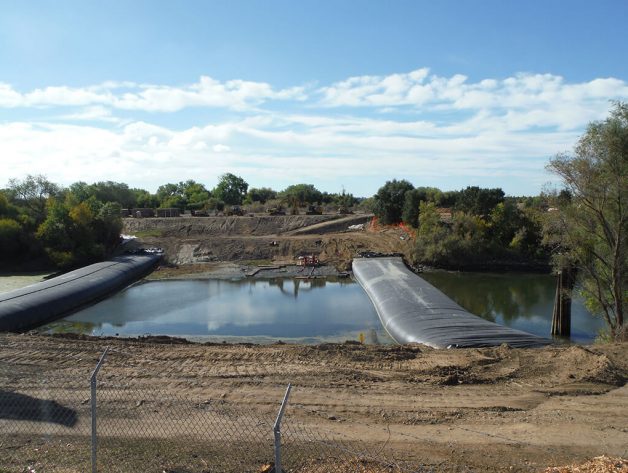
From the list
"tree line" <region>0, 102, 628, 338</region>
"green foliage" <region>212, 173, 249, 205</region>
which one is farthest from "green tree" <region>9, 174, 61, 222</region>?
"green foliage" <region>212, 173, 249, 205</region>

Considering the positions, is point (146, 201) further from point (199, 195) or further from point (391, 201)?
point (391, 201)

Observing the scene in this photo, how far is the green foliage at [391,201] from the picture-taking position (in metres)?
54.4

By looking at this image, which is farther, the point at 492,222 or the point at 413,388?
the point at 492,222

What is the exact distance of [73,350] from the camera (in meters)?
14.7

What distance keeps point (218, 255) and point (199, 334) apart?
22906mm

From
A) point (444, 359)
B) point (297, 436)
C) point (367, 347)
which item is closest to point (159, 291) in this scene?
point (367, 347)

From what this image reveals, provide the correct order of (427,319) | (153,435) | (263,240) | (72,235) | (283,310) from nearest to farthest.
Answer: (153,435) → (427,319) → (283,310) → (72,235) → (263,240)

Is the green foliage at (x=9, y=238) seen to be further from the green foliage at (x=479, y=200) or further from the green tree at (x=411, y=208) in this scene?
the green foliage at (x=479, y=200)

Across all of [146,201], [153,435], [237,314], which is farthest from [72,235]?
[146,201]

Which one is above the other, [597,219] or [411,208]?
[411,208]

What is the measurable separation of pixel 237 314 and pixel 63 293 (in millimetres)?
8613

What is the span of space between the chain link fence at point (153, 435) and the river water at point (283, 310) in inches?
377

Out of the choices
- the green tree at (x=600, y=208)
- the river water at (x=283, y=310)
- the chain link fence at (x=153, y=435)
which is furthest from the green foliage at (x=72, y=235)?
the green tree at (x=600, y=208)

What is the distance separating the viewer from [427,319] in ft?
61.5
